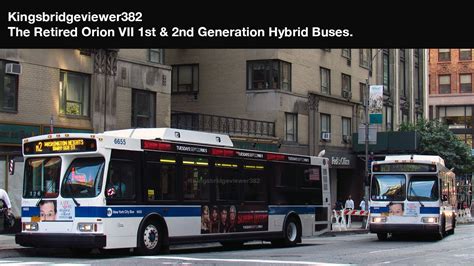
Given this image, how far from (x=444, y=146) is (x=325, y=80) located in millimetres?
11976

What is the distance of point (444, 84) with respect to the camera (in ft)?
261

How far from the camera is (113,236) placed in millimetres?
16172

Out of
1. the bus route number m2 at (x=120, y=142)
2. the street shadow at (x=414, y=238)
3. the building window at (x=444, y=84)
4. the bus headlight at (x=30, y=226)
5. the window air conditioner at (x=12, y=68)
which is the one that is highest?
the building window at (x=444, y=84)

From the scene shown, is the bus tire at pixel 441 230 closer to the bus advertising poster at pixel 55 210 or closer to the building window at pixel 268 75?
the bus advertising poster at pixel 55 210

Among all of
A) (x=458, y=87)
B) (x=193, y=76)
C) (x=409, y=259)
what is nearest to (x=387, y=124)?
(x=193, y=76)

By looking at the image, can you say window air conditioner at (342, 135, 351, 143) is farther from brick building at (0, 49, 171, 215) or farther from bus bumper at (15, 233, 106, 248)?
bus bumper at (15, 233, 106, 248)

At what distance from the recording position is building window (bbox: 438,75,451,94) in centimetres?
7944

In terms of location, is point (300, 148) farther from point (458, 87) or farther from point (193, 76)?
point (458, 87)

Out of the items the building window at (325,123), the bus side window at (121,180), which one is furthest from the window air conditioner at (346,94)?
the bus side window at (121,180)

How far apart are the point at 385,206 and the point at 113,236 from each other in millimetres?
11286

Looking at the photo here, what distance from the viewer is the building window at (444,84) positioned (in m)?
79.4

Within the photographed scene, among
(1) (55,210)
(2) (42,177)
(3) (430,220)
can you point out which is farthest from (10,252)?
(3) (430,220)

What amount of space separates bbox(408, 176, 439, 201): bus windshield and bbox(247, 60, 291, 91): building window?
55.2 feet

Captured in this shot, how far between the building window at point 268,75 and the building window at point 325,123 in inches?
193
